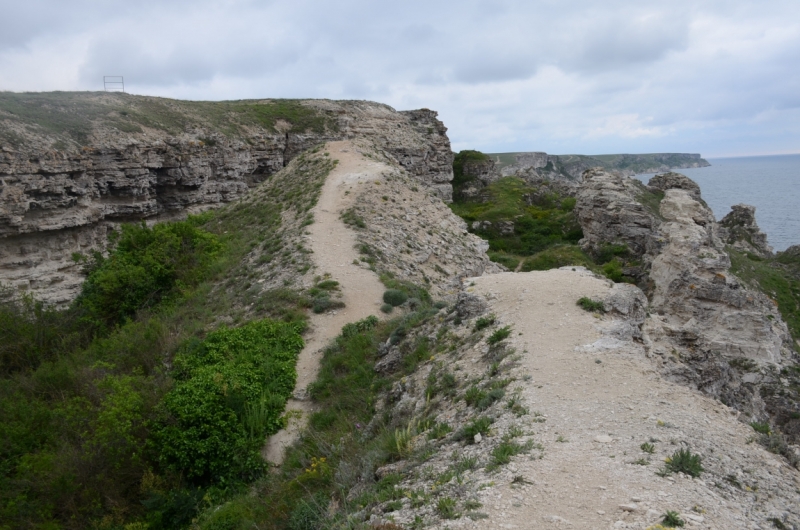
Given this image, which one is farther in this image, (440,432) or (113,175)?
(113,175)

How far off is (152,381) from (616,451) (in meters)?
10.8

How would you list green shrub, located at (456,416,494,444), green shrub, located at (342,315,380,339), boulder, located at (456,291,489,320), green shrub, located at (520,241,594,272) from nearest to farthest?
green shrub, located at (456,416,494,444) → boulder, located at (456,291,489,320) → green shrub, located at (342,315,380,339) → green shrub, located at (520,241,594,272)

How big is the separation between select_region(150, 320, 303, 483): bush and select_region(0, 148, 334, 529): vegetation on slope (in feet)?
0.09

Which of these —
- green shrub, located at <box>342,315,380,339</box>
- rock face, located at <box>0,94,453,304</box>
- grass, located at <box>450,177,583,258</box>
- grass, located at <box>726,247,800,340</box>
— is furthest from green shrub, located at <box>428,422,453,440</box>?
grass, located at <box>726,247,800,340</box>

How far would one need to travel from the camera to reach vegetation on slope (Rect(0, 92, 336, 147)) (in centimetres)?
2956

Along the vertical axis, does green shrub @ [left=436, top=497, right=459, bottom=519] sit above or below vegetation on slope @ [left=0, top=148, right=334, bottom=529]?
above

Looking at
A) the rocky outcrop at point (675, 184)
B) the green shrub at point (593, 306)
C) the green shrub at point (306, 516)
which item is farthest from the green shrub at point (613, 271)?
the green shrub at point (306, 516)

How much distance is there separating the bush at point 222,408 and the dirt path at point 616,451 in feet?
20.0

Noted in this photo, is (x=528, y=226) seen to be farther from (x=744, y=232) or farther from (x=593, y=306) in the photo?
(x=593, y=306)

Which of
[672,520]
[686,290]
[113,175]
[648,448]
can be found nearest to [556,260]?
[686,290]

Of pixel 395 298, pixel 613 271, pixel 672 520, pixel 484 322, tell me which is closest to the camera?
pixel 672 520

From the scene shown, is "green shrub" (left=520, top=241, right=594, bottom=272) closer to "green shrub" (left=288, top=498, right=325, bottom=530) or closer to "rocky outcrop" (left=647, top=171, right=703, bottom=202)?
"rocky outcrop" (left=647, top=171, right=703, bottom=202)

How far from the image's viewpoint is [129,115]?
35.2 metres

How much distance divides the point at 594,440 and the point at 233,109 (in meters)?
44.2
